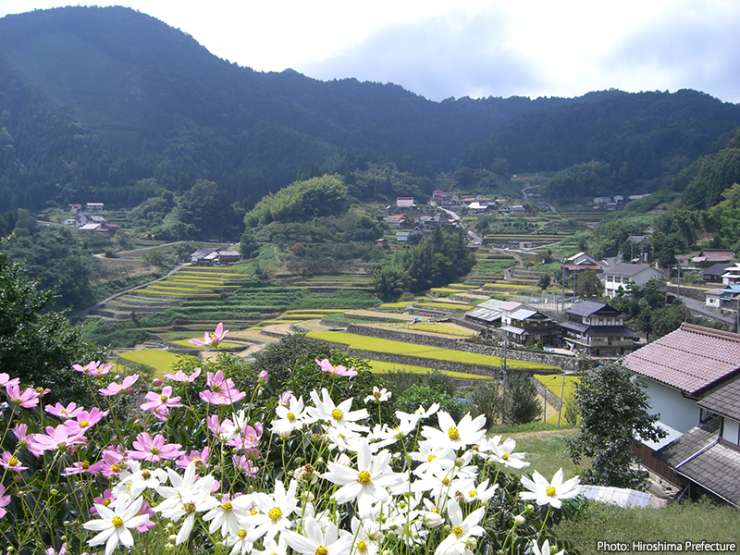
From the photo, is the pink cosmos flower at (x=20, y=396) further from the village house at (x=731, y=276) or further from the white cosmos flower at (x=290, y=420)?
the village house at (x=731, y=276)

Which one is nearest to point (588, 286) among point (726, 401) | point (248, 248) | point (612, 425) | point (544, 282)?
point (544, 282)

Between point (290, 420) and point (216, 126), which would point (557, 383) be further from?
point (216, 126)

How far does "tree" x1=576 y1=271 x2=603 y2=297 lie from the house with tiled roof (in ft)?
84.1

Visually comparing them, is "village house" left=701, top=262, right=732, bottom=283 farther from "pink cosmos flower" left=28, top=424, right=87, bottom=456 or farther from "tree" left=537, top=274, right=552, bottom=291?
"pink cosmos flower" left=28, top=424, right=87, bottom=456

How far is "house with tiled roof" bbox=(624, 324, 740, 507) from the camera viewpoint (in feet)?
28.6

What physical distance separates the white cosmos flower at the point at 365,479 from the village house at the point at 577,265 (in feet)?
130

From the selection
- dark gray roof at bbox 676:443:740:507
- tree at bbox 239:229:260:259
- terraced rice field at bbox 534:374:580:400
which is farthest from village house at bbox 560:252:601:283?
dark gray roof at bbox 676:443:740:507

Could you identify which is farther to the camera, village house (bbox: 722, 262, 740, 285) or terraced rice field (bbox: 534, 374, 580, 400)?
village house (bbox: 722, 262, 740, 285)

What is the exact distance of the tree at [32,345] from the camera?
8.19 m

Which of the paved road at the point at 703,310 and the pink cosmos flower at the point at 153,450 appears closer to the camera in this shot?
the pink cosmos flower at the point at 153,450

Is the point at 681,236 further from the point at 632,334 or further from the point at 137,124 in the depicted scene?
the point at 137,124

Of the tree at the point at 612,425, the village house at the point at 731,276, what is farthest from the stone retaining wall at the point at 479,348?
the village house at the point at 731,276

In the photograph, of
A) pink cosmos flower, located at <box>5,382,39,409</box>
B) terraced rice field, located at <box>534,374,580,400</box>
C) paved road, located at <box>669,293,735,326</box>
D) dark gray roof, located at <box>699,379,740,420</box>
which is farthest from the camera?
paved road, located at <box>669,293,735,326</box>

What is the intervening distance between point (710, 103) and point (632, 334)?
114m
